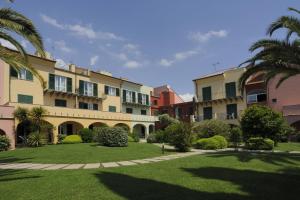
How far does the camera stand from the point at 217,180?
26.9 ft

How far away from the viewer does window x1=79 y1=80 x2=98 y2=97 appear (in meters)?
35.0

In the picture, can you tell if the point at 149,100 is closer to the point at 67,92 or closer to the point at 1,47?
the point at 67,92

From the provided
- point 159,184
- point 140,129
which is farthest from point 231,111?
point 159,184

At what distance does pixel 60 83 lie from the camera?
1270 inches

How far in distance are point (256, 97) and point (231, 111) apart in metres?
4.20

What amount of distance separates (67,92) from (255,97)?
24.2m

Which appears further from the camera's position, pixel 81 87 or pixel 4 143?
pixel 81 87

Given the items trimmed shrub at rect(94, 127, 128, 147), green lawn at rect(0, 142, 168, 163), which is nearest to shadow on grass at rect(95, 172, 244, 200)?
green lawn at rect(0, 142, 168, 163)

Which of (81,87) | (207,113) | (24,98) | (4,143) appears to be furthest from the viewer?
(207,113)

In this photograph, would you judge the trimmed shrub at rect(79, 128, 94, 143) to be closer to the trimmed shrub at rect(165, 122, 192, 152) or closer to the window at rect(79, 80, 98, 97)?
the window at rect(79, 80, 98, 97)

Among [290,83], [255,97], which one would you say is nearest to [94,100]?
[255,97]

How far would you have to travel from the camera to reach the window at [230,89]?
38406mm

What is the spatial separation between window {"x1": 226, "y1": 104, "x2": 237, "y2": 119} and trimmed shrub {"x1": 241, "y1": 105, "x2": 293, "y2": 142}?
15605 millimetres

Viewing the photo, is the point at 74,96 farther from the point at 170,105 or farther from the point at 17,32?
the point at 17,32
